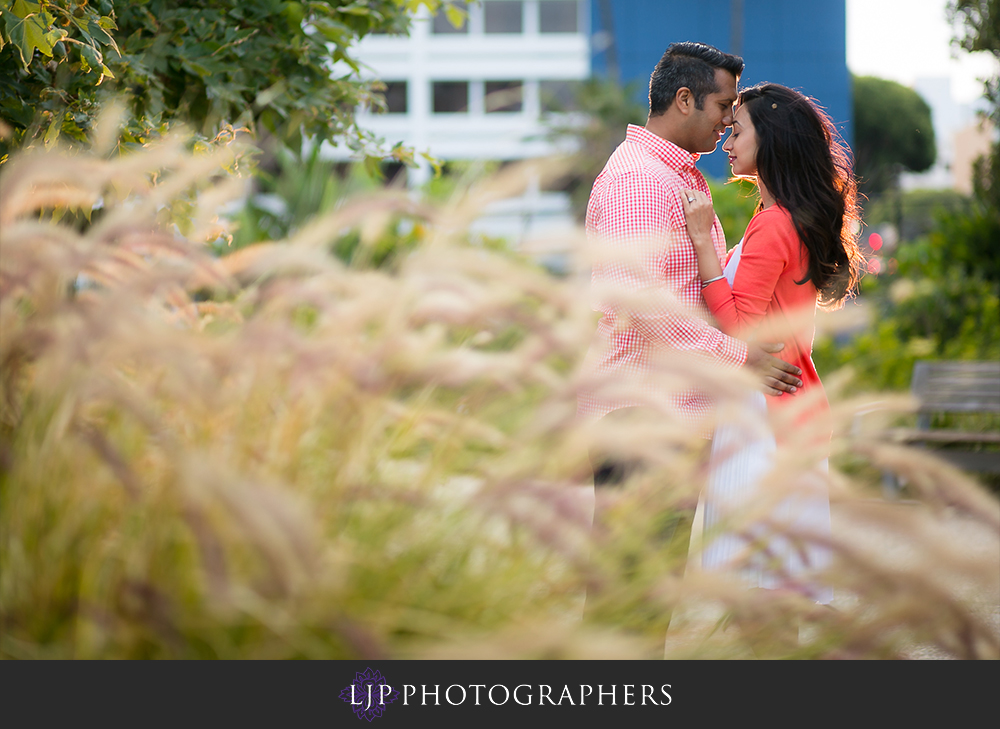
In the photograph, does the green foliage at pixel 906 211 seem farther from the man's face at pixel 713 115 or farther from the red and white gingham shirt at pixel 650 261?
the red and white gingham shirt at pixel 650 261

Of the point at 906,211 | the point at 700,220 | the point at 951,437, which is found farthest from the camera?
the point at 906,211

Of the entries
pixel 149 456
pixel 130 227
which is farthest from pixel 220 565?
pixel 130 227

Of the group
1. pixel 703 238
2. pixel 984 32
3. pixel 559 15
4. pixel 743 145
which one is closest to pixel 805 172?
pixel 743 145

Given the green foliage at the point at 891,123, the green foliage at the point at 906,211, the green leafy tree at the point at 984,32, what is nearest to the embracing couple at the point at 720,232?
the green leafy tree at the point at 984,32

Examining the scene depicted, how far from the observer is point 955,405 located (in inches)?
255

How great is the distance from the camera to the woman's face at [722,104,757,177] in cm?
286

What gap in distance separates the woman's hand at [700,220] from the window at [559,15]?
42.8m

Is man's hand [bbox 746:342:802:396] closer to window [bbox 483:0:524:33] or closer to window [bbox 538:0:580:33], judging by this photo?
window [bbox 538:0:580:33]

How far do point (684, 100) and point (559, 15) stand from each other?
141 feet

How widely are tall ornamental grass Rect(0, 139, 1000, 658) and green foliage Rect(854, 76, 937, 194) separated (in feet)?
→ 166

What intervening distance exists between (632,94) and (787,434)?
89.3 feet

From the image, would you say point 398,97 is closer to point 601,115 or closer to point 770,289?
point 601,115
